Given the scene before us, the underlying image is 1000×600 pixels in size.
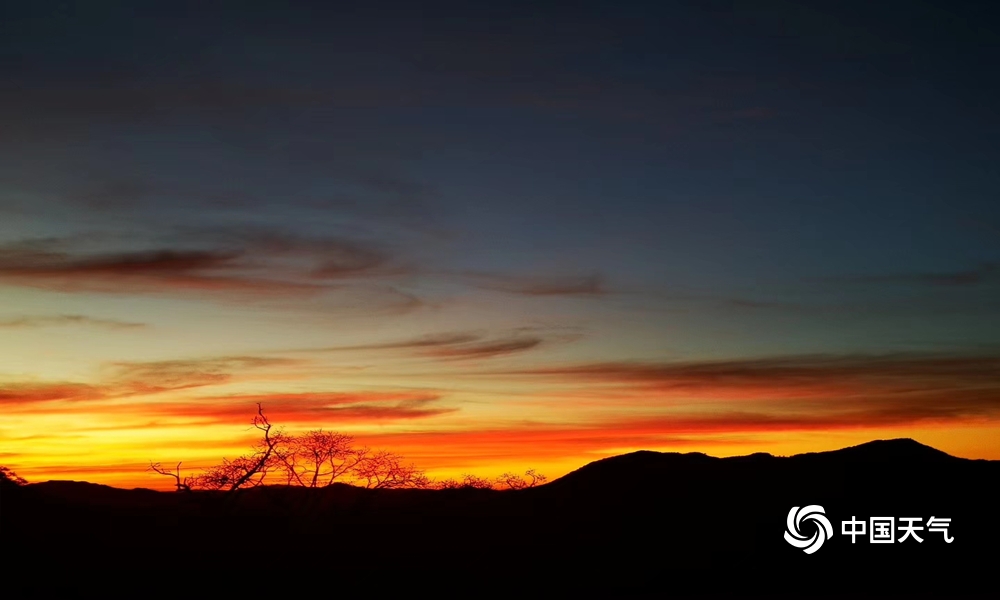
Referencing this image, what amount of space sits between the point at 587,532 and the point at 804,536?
532 inches

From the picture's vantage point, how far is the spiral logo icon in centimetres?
5403

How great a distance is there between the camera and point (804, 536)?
5516 centimetres

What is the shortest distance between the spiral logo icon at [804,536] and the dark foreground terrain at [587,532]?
467mm

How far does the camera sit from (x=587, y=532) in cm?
5934

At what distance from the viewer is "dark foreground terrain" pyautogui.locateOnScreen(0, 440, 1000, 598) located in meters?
47.3

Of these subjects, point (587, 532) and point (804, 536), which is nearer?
point (804, 536)

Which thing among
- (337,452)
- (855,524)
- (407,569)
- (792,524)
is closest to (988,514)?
(855,524)

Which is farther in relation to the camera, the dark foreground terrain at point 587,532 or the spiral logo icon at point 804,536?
the spiral logo icon at point 804,536

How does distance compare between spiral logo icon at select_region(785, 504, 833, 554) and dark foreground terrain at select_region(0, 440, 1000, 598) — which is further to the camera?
spiral logo icon at select_region(785, 504, 833, 554)

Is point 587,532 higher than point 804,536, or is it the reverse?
point 804,536

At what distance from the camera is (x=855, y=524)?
55.8 m

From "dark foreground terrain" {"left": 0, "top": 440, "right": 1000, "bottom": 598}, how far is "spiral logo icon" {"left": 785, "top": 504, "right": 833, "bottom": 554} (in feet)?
1.53

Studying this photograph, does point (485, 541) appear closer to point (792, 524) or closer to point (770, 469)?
point (792, 524)

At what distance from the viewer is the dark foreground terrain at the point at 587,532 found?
4731cm
